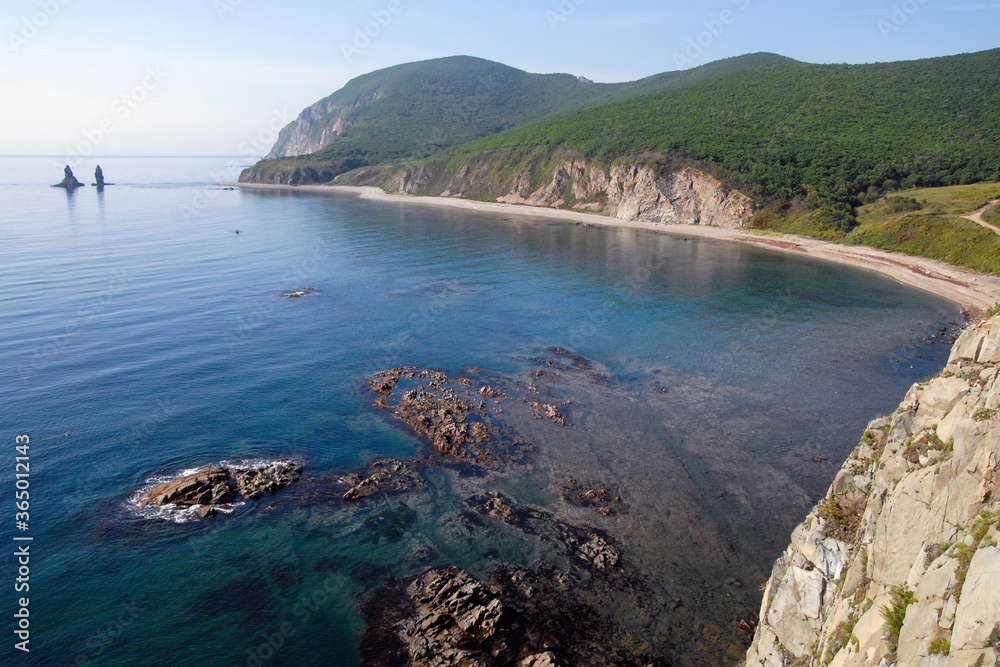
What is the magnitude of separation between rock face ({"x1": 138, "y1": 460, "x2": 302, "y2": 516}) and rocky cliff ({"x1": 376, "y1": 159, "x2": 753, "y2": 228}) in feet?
311

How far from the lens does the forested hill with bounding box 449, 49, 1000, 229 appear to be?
89500 millimetres

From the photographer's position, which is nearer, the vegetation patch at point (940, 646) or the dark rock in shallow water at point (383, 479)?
the vegetation patch at point (940, 646)

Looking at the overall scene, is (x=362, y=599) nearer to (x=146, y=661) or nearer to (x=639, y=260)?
(x=146, y=661)

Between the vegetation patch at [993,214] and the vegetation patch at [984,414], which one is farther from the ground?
the vegetation patch at [993,214]

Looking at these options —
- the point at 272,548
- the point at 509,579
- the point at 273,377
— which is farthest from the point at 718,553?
the point at 273,377

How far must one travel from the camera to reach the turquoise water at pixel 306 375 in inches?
699

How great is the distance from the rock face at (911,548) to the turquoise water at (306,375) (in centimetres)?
817

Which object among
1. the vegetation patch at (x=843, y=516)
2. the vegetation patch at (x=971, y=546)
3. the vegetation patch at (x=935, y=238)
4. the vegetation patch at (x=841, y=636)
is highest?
the vegetation patch at (x=935, y=238)

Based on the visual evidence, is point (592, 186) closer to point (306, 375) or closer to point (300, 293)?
point (300, 293)

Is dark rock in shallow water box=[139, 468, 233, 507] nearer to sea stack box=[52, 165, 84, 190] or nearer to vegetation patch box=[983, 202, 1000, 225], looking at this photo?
vegetation patch box=[983, 202, 1000, 225]

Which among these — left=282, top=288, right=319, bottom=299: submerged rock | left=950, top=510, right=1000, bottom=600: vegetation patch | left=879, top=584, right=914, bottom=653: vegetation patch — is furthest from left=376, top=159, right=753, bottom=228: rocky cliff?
left=950, top=510, right=1000, bottom=600: vegetation patch

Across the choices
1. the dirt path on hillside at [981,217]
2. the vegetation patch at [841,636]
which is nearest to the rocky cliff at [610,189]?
the dirt path on hillside at [981,217]

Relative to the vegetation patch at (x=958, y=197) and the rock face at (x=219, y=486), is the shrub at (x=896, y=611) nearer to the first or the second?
the rock face at (x=219, y=486)

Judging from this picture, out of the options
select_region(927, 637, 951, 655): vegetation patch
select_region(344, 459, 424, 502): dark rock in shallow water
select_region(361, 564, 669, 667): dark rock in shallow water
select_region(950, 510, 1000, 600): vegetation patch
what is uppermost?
select_region(950, 510, 1000, 600): vegetation patch
